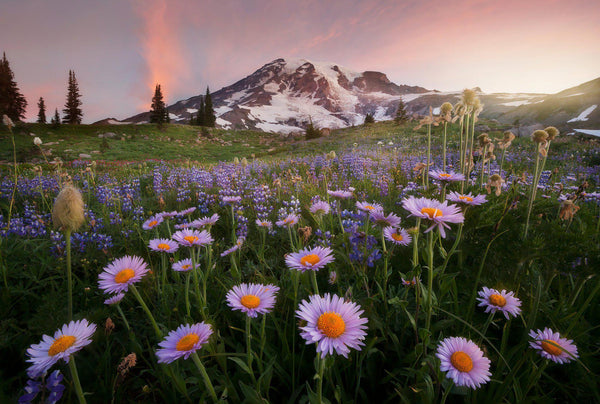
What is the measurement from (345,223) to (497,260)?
1.17 m

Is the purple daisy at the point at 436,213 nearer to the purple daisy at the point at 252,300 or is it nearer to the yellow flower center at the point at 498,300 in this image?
the yellow flower center at the point at 498,300

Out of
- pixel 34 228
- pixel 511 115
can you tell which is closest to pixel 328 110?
pixel 511 115

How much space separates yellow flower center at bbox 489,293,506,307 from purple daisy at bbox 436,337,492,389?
0.34m

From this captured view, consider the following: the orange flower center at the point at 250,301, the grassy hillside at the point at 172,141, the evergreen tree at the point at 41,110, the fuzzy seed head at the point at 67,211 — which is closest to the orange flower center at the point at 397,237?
the orange flower center at the point at 250,301

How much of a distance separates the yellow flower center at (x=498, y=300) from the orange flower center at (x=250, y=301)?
1.15m

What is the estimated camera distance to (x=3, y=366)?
61.6 inches

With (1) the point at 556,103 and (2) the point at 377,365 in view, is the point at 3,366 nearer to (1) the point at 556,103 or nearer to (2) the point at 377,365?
(2) the point at 377,365

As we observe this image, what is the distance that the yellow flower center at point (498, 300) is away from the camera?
4.22 ft

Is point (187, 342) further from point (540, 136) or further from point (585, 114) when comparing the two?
point (585, 114)

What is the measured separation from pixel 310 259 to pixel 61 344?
1.06 m

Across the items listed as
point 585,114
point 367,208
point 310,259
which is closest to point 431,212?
point 367,208

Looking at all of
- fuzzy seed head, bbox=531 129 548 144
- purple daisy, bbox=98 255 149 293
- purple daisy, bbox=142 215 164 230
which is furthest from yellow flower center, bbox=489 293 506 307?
purple daisy, bbox=142 215 164 230

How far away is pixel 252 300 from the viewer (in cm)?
119

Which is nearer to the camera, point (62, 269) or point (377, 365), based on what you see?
point (377, 365)
